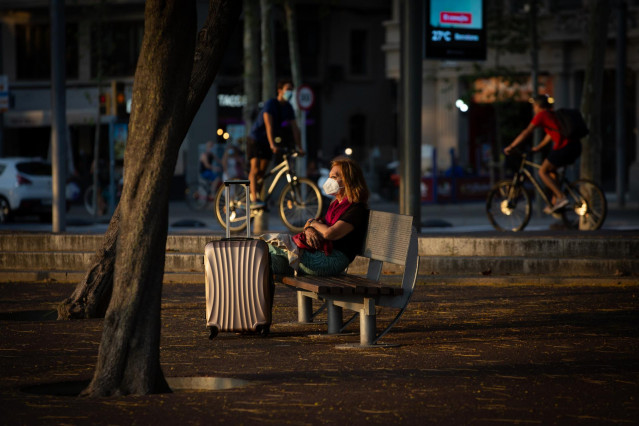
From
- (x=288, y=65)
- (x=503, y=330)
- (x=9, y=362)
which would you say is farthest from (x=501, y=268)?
(x=288, y=65)

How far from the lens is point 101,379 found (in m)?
6.91

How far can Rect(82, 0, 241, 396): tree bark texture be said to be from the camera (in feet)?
22.8

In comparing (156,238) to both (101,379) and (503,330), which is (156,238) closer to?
(101,379)

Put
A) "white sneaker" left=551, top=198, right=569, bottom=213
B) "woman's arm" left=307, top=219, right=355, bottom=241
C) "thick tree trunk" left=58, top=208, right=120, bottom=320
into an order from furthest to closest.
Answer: "white sneaker" left=551, top=198, right=569, bottom=213 < "thick tree trunk" left=58, top=208, right=120, bottom=320 < "woman's arm" left=307, top=219, right=355, bottom=241

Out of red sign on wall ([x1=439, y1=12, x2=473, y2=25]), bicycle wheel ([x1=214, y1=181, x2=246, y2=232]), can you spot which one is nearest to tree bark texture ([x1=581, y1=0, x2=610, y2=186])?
red sign on wall ([x1=439, y1=12, x2=473, y2=25])

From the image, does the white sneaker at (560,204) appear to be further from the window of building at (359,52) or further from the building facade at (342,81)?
the window of building at (359,52)

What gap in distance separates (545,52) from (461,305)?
31089 millimetres

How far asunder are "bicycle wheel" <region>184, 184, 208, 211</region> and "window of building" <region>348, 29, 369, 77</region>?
23.6 metres

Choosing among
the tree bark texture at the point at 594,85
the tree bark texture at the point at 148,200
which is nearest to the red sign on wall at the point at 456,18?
the tree bark texture at the point at 594,85

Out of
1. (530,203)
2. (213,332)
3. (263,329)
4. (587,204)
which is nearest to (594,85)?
(530,203)

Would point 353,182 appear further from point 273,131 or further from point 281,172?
point 281,172

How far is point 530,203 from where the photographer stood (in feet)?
55.7

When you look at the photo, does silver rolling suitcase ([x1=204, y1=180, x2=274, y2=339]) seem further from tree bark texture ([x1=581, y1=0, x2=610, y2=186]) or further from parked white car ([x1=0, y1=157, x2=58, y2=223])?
parked white car ([x1=0, y1=157, x2=58, y2=223])

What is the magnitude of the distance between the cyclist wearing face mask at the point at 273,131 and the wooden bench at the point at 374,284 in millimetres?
6402
